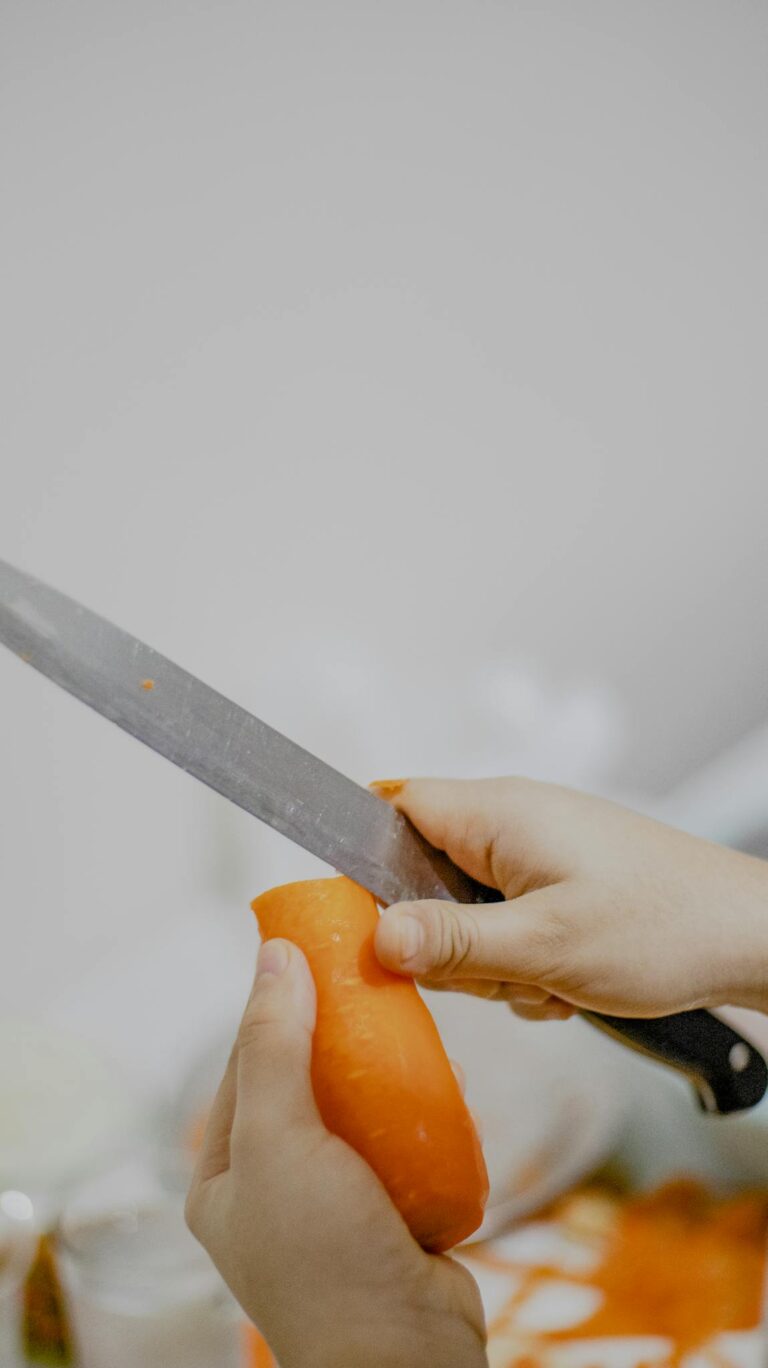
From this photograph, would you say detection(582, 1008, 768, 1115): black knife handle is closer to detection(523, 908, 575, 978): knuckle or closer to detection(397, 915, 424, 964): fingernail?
detection(523, 908, 575, 978): knuckle

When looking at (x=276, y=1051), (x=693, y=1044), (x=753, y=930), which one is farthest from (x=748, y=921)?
(x=276, y=1051)

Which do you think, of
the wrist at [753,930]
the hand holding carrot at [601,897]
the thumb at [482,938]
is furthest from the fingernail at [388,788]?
the wrist at [753,930]

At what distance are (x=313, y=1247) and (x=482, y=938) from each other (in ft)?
0.59

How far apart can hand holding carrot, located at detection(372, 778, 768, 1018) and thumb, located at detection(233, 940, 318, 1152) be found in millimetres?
101

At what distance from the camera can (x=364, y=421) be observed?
103cm

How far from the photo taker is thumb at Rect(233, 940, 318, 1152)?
1.56ft

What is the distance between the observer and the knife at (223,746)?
0.50 m

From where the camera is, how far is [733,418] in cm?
112

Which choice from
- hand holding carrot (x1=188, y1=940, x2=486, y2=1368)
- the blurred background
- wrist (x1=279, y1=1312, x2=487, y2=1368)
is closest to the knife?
hand holding carrot (x1=188, y1=940, x2=486, y2=1368)

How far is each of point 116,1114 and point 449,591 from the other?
589 millimetres

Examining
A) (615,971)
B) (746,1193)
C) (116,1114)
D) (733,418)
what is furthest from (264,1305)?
(733,418)

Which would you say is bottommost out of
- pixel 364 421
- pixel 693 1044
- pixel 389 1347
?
pixel 389 1347

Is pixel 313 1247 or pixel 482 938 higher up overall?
pixel 482 938

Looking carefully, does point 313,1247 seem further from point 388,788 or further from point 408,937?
point 388,788
